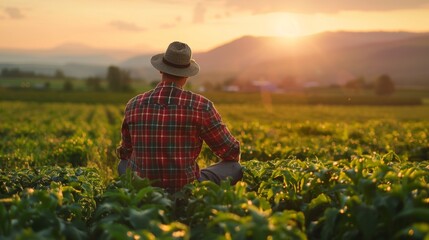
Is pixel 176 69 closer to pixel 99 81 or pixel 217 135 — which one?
pixel 217 135

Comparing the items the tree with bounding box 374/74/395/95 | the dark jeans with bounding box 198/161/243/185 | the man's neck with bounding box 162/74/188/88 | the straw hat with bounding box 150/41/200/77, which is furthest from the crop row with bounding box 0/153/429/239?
the tree with bounding box 374/74/395/95

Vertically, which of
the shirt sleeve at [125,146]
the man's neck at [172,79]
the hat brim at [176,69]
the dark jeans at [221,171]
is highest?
the hat brim at [176,69]

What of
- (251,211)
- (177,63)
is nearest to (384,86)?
(177,63)

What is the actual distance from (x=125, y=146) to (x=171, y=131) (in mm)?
1153

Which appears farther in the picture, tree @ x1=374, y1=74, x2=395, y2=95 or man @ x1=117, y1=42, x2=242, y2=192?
tree @ x1=374, y1=74, x2=395, y2=95

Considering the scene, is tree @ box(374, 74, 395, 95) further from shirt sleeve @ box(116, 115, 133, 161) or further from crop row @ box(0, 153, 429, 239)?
crop row @ box(0, 153, 429, 239)

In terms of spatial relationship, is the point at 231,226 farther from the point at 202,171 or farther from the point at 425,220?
the point at 202,171

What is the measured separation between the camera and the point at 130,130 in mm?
6586

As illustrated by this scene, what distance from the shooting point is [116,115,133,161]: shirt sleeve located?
6.98m

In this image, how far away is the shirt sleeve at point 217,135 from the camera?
6.33 meters

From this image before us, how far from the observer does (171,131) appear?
6.30m

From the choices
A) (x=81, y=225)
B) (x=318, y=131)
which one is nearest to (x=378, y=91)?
(x=318, y=131)

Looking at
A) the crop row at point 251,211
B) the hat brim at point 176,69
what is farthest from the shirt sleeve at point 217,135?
the crop row at point 251,211

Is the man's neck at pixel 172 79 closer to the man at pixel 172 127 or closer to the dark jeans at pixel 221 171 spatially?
the man at pixel 172 127
